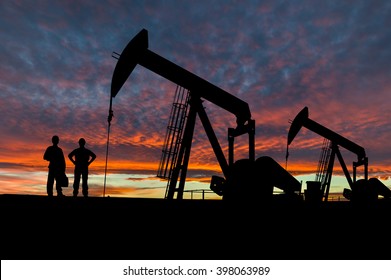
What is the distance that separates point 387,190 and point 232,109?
44.7 feet

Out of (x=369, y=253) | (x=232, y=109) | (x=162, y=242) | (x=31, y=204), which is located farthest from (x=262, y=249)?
(x=232, y=109)

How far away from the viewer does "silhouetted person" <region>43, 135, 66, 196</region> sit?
9.34 metres

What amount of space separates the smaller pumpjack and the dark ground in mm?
6827

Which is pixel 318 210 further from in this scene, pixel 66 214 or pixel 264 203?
pixel 66 214

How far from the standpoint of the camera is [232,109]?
13.0 m

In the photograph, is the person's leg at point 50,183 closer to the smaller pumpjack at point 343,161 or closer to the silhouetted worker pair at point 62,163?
the silhouetted worker pair at point 62,163

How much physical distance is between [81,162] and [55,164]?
0.76 m

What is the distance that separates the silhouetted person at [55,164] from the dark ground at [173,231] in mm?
1308

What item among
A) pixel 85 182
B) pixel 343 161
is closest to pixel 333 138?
pixel 343 161

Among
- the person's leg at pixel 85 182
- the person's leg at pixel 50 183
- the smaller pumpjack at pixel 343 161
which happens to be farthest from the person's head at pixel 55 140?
the smaller pumpjack at pixel 343 161

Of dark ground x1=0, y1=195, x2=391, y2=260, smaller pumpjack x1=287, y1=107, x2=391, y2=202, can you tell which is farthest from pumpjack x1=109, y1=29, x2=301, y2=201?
smaller pumpjack x1=287, y1=107, x2=391, y2=202

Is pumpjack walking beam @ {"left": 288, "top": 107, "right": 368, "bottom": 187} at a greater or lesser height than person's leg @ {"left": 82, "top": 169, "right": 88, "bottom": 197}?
greater

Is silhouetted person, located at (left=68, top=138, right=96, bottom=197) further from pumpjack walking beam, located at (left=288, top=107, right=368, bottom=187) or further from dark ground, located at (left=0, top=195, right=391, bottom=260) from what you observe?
pumpjack walking beam, located at (left=288, top=107, right=368, bottom=187)

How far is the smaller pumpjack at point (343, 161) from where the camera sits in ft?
53.7
